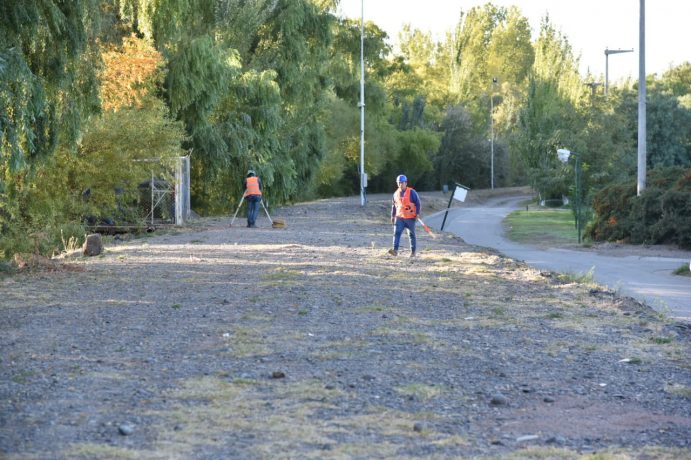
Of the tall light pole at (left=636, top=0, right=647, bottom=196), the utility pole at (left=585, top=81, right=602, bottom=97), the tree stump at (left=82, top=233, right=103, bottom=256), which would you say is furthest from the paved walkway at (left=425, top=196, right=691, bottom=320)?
the utility pole at (left=585, top=81, right=602, bottom=97)

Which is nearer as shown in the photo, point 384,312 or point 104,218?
point 384,312

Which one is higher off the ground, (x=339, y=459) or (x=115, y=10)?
(x=115, y=10)

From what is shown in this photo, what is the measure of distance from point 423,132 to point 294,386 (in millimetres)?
82184

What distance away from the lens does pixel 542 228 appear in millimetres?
44312

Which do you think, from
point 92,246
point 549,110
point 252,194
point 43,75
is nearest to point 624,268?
point 92,246

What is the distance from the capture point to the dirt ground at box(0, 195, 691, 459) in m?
6.84

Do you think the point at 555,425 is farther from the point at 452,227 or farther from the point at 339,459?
the point at 452,227

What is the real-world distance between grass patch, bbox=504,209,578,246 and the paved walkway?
0.81 meters

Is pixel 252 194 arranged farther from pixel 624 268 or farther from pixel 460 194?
pixel 624 268

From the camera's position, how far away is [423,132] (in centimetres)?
8988

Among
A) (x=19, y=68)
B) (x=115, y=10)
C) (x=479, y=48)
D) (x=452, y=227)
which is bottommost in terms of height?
(x=452, y=227)

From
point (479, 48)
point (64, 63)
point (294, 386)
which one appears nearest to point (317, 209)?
point (64, 63)

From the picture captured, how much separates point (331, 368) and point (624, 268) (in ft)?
56.4

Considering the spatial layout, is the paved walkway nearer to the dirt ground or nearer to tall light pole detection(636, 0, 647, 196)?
the dirt ground
